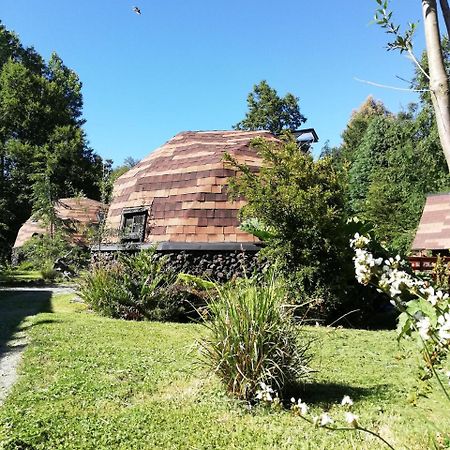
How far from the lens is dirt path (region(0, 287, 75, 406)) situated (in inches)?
238

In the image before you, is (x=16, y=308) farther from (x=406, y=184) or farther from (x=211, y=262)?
(x=406, y=184)

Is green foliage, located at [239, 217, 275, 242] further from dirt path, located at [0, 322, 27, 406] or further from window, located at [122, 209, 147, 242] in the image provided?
dirt path, located at [0, 322, 27, 406]

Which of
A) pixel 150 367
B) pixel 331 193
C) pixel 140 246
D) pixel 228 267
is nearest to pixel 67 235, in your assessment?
pixel 140 246

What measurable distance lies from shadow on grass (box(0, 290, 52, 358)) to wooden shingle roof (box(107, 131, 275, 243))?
3.49 metres

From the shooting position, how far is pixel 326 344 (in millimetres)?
8141

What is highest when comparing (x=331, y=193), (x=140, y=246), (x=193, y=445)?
(x=331, y=193)

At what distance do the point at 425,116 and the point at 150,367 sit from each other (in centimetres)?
2660

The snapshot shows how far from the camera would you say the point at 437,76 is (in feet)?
5.42

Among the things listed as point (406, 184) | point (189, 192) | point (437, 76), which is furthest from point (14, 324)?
point (406, 184)

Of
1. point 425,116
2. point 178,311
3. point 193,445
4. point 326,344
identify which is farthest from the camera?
point 425,116

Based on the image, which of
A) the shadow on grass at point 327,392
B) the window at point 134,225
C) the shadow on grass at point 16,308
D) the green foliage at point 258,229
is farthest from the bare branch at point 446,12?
the window at point 134,225

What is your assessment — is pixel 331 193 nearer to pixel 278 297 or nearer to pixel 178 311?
pixel 178 311

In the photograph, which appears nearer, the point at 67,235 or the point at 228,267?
the point at 228,267

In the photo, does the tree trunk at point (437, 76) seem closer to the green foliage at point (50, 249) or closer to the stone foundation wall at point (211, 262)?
the stone foundation wall at point (211, 262)
